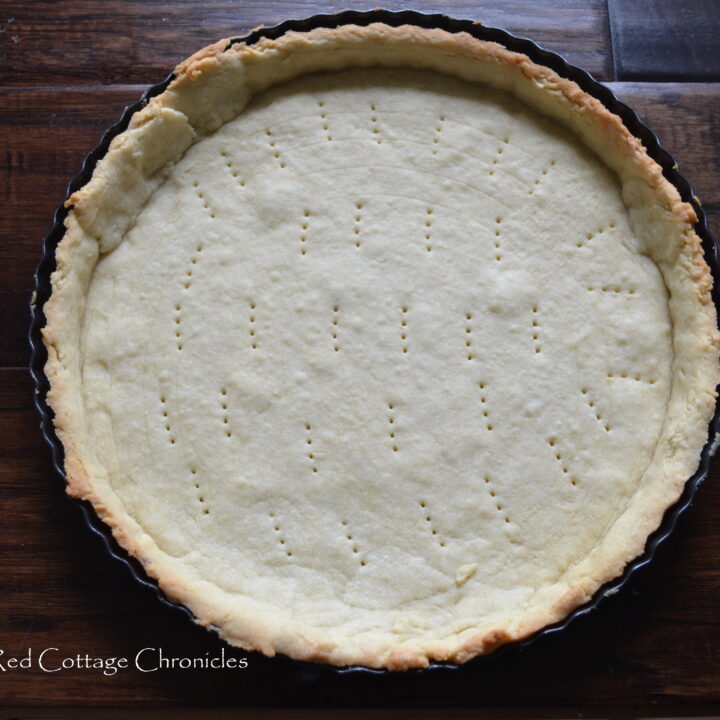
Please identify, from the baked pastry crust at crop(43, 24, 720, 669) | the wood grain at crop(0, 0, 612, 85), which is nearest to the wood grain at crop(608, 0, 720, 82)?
the wood grain at crop(0, 0, 612, 85)

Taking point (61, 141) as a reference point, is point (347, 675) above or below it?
below

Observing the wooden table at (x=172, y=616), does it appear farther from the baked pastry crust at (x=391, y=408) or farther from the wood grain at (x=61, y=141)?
the baked pastry crust at (x=391, y=408)

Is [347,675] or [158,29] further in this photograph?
[158,29]

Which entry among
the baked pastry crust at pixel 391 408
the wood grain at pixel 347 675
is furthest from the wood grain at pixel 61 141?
the wood grain at pixel 347 675

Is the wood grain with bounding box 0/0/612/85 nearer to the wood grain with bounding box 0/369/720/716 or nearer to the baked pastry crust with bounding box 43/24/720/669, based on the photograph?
the baked pastry crust with bounding box 43/24/720/669

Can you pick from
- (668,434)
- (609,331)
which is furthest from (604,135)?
(668,434)

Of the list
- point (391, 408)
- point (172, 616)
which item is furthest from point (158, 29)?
point (172, 616)

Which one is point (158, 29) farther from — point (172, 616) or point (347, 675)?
point (347, 675)

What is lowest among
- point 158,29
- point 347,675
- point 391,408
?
point 347,675
